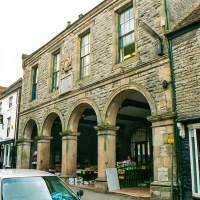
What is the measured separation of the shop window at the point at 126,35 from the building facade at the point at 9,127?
11.9 meters

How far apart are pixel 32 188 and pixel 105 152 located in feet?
21.0

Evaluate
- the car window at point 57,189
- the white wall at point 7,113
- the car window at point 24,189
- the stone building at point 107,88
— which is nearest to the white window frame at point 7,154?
the white wall at point 7,113

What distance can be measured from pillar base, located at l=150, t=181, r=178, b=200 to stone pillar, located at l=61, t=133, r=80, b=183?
5394 mm

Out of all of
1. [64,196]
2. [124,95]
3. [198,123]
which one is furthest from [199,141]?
[64,196]

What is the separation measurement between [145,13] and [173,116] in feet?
14.6

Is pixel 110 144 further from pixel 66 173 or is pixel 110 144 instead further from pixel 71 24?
pixel 71 24

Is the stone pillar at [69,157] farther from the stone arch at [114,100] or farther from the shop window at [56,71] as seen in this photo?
the shop window at [56,71]

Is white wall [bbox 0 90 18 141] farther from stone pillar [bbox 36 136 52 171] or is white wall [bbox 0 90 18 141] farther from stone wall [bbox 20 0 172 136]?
stone pillar [bbox 36 136 52 171]

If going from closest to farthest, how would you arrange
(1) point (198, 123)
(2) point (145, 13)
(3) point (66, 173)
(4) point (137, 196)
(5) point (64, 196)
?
(5) point (64, 196) → (1) point (198, 123) → (4) point (137, 196) → (2) point (145, 13) → (3) point (66, 173)

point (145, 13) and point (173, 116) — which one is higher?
point (145, 13)

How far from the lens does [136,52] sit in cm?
1032

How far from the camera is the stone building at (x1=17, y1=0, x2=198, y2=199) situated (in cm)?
896

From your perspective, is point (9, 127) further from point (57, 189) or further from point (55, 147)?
point (57, 189)

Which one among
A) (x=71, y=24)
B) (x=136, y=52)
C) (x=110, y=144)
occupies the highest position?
(x=71, y=24)
